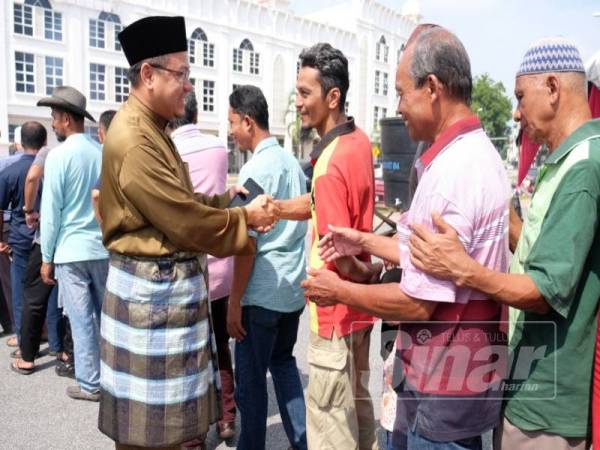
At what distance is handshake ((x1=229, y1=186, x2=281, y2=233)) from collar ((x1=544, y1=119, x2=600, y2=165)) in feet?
4.12

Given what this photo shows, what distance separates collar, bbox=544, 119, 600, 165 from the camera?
1.54 m

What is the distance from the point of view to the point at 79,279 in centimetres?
387

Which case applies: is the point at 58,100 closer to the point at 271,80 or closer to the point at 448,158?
the point at 448,158

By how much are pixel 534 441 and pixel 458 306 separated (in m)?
0.49

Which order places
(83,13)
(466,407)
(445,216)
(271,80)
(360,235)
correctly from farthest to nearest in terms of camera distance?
1. (271,80)
2. (83,13)
3. (360,235)
4. (466,407)
5. (445,216)

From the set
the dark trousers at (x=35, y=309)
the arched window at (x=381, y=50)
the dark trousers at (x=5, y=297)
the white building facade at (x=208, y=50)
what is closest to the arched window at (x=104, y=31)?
the white building facade at (x=208, y=50)

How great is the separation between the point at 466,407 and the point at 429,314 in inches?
12.8

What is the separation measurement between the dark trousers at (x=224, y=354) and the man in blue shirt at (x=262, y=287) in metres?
0.53

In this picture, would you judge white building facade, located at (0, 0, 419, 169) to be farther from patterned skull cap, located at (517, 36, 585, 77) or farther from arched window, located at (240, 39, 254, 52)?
patterned skull cap, located at (517, 36, 585, 77)

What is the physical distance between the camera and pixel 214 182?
128 inches

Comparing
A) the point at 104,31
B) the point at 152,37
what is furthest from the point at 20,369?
the point at 104,31

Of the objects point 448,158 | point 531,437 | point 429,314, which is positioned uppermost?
point 448,158

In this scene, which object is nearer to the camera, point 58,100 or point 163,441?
point 163,441

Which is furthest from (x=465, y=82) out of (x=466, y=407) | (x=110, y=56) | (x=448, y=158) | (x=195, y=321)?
(x=110, y=56)
